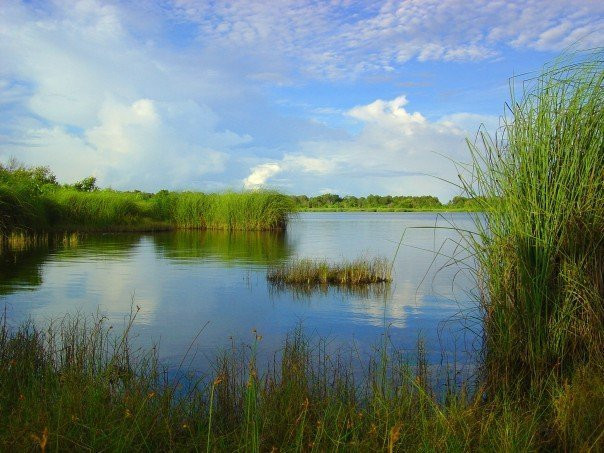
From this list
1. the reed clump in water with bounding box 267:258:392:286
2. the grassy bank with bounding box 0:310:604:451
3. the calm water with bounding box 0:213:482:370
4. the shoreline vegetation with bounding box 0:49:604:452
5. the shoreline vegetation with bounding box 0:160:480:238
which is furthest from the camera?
the shoreline vegetation with bounding box 0:160:480:238

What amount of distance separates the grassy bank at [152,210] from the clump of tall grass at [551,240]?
85.5 ft

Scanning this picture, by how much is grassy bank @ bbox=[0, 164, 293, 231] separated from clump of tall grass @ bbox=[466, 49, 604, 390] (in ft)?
85.5

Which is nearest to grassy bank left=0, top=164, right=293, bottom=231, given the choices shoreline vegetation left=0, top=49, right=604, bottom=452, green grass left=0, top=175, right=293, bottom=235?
green grass left=0, top=175, right=293, bottom=235

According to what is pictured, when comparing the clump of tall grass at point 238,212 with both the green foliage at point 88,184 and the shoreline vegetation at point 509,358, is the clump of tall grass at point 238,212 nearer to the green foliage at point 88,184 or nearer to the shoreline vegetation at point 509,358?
the green foliage at point 88,184

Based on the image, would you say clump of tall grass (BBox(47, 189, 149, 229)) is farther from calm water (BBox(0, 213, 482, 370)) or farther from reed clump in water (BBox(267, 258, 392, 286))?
reed clump in water (BBox(267, 258, 392, 286))

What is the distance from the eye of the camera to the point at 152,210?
4350cm

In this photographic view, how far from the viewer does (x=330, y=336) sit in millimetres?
8773

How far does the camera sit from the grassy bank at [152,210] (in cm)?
3372

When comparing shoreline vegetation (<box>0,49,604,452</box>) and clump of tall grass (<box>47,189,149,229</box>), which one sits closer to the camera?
shoreline vegetation (<box>0,49,604,452</box>)

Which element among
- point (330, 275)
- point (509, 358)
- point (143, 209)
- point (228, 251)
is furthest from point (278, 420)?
point (143, 209)

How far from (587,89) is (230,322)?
22.7 ft

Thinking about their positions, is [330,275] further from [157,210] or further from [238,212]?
[157,210]

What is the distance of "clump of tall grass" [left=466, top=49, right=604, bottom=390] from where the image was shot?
543 cm

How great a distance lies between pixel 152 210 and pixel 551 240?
40891mm
